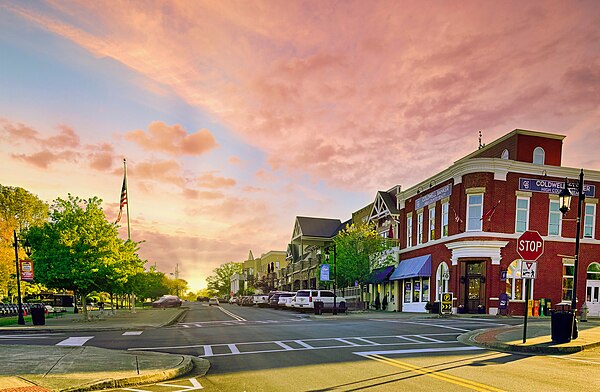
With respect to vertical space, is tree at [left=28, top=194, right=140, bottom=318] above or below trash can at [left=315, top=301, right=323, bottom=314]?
above

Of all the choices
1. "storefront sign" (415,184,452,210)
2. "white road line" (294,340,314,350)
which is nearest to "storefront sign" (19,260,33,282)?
"white road line" (294,340,314,350)

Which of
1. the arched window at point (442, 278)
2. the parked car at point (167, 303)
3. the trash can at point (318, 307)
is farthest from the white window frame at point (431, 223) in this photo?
the parked car at point (167, 303)

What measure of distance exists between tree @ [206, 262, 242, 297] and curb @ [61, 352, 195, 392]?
485 ft

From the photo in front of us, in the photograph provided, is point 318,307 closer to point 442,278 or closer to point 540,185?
point 442,278

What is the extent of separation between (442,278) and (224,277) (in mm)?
132288

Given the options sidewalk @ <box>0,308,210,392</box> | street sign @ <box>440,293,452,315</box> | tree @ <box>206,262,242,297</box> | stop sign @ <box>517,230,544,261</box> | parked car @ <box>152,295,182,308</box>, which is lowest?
tree @ <box>206,262,242,297</box>

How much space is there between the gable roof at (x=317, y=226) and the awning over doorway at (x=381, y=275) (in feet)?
102

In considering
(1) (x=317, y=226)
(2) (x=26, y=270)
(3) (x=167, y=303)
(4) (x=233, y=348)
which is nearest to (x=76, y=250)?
(2) (x=26, y=270)

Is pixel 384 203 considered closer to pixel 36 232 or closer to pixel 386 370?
pixel 36 232

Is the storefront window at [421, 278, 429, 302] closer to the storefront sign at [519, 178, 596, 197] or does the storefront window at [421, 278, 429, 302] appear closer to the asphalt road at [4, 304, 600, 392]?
the storefront sign at [519, 178, 596, 197]

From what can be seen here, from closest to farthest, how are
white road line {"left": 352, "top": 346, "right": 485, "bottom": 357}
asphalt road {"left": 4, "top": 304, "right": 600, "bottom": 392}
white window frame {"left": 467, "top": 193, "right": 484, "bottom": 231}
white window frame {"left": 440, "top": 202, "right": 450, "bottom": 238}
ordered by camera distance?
asphalt road {"left": 4, "top": 304, "right": 600, "bottom": 392}, white road line {"left": 352, "top": 346, "right": 485, "bottom": 357}, white window frame {"left": 467, "top": 193, "right": 484, "bottom": 231}, white window frame {"left": 440, "top": 202, "right": 450, "bottom": 238}

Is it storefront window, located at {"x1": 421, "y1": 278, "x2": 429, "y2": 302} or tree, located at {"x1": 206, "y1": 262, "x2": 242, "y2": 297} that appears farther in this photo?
tree, located at {"x1": 206, "y1": 262, "x2": 242, "y2": 297}

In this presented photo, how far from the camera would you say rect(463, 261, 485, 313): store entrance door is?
106 ft

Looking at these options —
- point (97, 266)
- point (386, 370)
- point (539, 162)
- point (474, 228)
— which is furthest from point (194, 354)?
point (539, 162)
